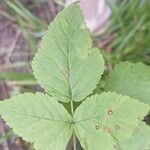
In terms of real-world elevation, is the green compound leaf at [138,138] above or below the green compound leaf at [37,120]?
below

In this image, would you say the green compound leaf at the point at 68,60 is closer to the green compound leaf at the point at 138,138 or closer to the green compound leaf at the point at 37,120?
the green compound leaf at the point at 37,120

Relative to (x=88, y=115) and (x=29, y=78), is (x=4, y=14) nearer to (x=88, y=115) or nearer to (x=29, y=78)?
(x=29, y=78)

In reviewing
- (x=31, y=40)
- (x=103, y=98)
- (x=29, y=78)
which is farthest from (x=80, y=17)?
(x=31, y=40)

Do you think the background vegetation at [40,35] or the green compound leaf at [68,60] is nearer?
the green compound leaf at [68,60]

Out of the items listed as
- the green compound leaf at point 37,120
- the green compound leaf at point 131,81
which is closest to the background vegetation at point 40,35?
the green compound leaf at point 131,81

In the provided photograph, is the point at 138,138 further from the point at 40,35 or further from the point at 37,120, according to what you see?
the point at 40,35

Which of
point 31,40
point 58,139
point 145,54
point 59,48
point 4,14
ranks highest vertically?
point 4,14

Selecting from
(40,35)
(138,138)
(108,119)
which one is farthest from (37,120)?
(40,35)
